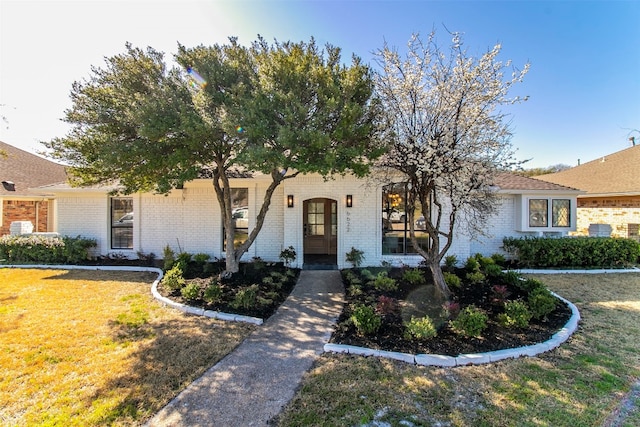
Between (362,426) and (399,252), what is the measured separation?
278 inches

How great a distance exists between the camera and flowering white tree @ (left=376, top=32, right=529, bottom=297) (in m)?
5.16

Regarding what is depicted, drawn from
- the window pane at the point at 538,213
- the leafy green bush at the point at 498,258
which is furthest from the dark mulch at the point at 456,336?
the window pane at the point at 538,213

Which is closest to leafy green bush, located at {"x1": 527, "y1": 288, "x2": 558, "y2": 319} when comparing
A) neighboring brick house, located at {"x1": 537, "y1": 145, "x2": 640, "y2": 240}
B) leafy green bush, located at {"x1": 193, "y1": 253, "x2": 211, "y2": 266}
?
neighboring brick house, located at {"x1": 537, "y1": 145, "x2": 640, "y2": 240}

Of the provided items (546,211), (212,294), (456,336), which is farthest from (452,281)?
(546,211)

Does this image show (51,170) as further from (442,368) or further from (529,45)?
(529,45)

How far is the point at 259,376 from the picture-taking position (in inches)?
142

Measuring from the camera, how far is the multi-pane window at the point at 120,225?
11.0 m

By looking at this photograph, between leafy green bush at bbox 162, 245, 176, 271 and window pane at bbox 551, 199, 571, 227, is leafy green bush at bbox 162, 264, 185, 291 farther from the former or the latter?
window pane at bbox 551, 199, 571, 227

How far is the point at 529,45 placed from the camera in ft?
28.4

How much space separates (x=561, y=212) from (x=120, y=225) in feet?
54.6

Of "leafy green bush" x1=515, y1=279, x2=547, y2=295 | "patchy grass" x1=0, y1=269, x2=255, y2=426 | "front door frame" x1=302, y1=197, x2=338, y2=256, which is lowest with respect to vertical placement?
"patchy grass" x1=0, y1=269, x2=255, y2=426

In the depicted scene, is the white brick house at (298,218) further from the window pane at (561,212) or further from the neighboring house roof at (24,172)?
the neighboring house roof at (24,172)

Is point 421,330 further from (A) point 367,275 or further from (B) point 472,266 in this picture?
(B) point 472,266

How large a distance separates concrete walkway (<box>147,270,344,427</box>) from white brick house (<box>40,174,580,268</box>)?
3.80m
